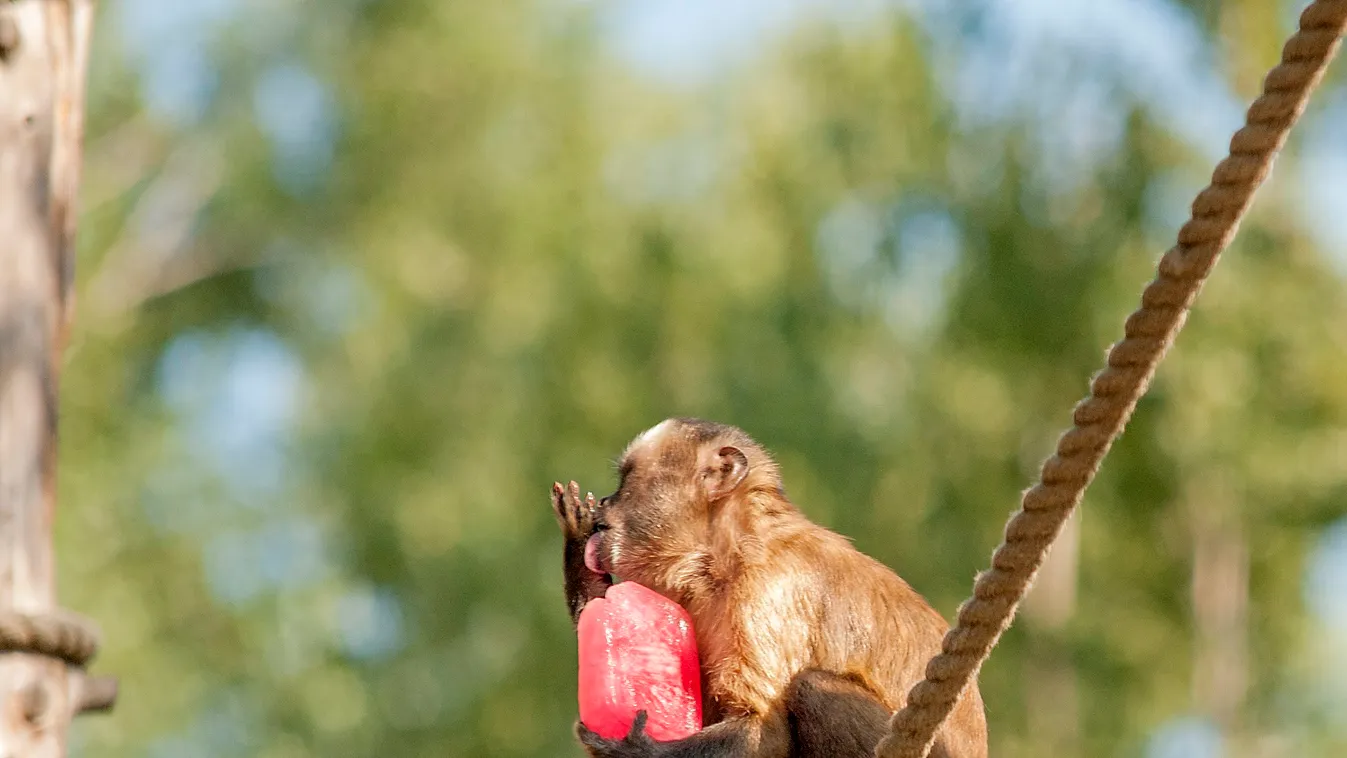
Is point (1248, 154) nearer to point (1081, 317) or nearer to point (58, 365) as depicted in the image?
point (58, 365)

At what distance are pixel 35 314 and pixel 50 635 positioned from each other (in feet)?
3.96

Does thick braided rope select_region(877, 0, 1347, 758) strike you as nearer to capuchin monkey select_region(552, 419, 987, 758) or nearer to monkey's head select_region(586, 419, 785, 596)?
capuchin monkey select_region(552, 419, 987, 758)

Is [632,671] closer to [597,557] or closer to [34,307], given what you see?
[597,557]

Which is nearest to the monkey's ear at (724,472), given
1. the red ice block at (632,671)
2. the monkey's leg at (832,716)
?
the red ice block at (632,671)

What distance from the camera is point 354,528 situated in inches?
936

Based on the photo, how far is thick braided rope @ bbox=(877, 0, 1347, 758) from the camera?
3211mm

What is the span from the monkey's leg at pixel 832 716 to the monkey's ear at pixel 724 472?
36.9 inches

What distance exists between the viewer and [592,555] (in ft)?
19.3

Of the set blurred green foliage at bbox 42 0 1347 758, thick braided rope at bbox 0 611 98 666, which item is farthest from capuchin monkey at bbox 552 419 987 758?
blurred green foliage at bbox 42 0 1347 758

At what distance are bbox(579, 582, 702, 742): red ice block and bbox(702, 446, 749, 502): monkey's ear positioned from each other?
76 cm

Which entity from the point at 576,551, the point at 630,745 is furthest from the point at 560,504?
the point at 630,745

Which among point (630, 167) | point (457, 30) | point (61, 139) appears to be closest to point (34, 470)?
point (61, 139)

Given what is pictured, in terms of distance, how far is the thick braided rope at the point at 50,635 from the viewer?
5160 mm

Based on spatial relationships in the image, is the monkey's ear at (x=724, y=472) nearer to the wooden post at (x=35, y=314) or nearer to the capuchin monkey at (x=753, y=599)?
the capuchin monkey at (x=753, y=599)
